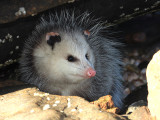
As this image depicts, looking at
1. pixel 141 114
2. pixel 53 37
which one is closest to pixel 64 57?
pixel 53 37

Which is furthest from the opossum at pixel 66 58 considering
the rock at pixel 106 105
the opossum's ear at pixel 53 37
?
the rock at pixel 106 105

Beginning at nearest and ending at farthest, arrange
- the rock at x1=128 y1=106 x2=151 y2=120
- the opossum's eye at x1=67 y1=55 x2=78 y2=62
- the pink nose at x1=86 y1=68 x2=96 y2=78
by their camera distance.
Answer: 1. the rock at x1=128 y1=106 x2=151 y2=120
2. the pink nose at x1=86 y1=68 x2=96 y2=78
3. the opossum's eye at x1=67 y1=55 x2=78 y2=62

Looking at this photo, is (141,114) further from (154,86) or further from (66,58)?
(66,58)

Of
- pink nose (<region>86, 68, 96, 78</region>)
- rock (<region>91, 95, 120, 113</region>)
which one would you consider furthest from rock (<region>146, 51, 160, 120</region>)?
pink nose (<region>86, 68, 96, 78</region>)

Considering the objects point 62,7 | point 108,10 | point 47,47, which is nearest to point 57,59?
point 47,47

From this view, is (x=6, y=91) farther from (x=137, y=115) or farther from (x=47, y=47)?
(x=137, y=115)

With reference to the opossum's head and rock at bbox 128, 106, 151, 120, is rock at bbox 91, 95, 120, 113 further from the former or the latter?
the opossum's head

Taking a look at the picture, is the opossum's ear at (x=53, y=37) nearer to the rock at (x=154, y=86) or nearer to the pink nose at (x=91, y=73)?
Result: the pink nose at (x=91, y=73)
